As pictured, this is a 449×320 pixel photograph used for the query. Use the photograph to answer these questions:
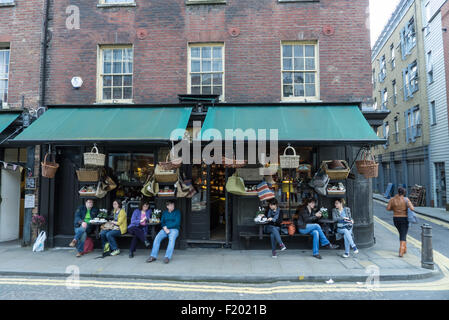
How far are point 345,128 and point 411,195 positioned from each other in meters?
17.9

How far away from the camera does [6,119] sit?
360 inches

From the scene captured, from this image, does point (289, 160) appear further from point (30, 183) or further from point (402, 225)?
point (30, 183)

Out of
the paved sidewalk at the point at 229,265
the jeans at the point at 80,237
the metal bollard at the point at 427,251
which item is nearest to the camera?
the paved sidewalk at the point at 229,265

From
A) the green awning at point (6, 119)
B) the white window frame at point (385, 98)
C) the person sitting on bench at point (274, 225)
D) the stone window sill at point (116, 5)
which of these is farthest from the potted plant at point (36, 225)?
the white window frame at point (385, 98)

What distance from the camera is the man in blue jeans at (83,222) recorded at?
26.1ft

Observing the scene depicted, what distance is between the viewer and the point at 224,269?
21.8 ft

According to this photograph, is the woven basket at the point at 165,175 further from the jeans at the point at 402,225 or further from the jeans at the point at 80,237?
the jeans at the point at 402,225

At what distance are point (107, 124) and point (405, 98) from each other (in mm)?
25072

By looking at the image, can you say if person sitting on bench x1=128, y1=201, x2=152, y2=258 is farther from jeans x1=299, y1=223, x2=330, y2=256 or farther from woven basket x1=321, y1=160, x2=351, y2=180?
woven basket x1=321, y1=160, x2=351, y2=180

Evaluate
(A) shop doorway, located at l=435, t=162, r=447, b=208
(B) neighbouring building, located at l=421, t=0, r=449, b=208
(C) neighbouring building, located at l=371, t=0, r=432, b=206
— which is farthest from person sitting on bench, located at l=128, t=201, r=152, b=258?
(C) neighbouring building, located at l=371, t=0, r=432, b=206

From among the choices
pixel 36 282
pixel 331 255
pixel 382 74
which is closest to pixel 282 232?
pixel 331 255

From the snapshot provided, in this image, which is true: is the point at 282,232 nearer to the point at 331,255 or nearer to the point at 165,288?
the point at 331,255

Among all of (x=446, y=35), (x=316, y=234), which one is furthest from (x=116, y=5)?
(x=446, y=35)

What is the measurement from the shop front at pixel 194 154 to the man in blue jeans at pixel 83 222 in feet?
1.23
